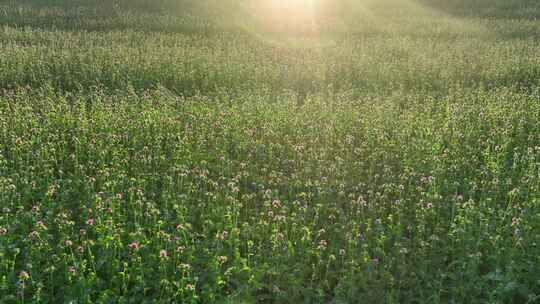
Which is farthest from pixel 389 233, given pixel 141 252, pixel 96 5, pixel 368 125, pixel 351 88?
pixel 96 5

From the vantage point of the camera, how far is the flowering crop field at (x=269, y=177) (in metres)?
4.75

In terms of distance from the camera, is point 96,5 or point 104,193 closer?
point 104,193

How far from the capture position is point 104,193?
19.6 feet

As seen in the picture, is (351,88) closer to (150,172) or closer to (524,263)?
(150,172)

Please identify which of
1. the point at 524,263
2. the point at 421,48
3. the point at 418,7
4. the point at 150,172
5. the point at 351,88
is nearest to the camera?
the point at 524,263

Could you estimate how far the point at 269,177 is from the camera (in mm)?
6879

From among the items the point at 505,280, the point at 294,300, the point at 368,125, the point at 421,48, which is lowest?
the point at 294,300

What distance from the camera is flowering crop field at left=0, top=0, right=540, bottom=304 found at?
15.6ft

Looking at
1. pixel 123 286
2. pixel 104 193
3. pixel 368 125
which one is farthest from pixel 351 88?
pixel 123 286

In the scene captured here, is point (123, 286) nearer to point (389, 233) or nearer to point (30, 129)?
point (389, 233)

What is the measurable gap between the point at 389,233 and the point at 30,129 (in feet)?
17.3

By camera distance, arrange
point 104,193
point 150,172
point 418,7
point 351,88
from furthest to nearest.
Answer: point 418,7
point 351,88
point 150,172
point 104,193

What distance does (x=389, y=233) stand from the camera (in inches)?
215

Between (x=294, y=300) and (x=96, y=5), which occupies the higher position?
(x=96, y=5)
